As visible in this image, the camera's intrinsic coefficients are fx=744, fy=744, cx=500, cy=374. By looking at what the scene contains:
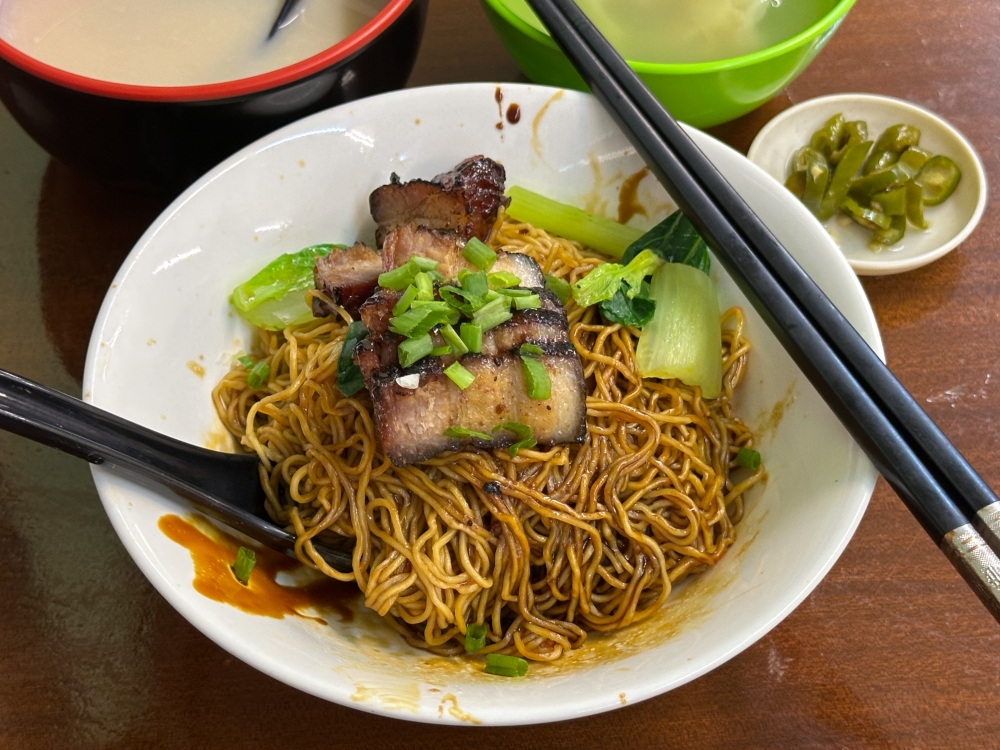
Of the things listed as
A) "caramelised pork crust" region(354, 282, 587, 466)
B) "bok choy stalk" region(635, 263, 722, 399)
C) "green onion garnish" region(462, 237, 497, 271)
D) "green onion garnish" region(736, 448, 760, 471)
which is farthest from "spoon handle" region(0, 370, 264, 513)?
"green onion garnish" region(736, 448, 760, 471)

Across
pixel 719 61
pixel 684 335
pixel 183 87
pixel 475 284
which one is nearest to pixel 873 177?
pixel 719 61

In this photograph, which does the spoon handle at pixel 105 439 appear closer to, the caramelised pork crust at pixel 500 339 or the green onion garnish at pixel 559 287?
the caramelised pork crust at pixel 500 339

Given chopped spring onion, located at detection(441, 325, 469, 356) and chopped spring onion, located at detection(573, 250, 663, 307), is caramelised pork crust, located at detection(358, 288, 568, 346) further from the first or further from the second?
chopped spring onion, located at detection(573, 250, 663, 307)

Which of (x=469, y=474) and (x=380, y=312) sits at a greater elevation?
(x=380, y=312)

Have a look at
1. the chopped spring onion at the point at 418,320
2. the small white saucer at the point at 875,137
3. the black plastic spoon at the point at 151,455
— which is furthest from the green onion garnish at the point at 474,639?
the small white saucer at the point at 875,137

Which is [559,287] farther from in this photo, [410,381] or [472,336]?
[410,381]

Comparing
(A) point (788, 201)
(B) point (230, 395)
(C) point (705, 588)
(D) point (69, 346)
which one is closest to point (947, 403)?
(A) point (788, 201)
